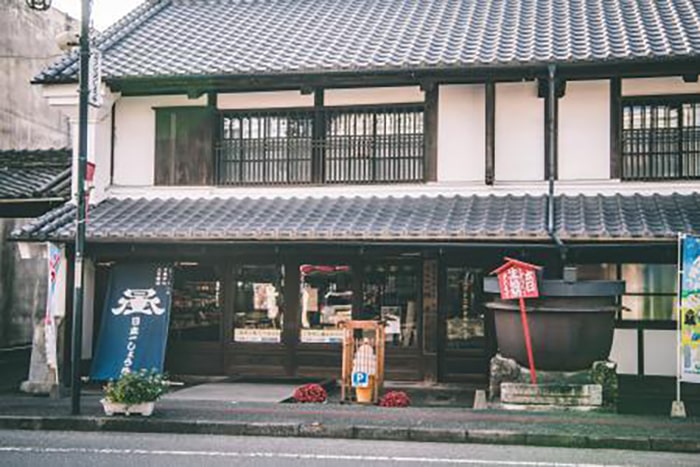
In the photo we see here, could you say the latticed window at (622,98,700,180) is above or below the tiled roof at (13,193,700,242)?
above

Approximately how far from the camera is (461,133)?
1689cm

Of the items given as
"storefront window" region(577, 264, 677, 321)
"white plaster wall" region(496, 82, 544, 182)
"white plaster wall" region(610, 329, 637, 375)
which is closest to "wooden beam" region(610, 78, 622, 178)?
"white plaster wall" region(496, 82, 544, 182)

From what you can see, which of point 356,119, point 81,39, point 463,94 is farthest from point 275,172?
point 81,39

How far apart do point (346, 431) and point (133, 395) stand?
10.6 ft

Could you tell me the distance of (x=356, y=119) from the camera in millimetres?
17500

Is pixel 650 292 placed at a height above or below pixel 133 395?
above

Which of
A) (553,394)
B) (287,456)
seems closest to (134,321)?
(287,456)

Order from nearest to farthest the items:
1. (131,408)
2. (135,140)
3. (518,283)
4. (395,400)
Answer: (131,408)
(518,283)
(395,400)
(135,140)

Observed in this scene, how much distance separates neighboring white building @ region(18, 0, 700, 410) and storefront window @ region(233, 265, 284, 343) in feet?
0.09

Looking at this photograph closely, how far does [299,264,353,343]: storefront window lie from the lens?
57.2 feet

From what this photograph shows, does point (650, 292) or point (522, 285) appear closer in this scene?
point (522, 285)

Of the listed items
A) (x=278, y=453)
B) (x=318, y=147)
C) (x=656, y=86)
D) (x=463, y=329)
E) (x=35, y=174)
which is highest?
(x=656, y=86)

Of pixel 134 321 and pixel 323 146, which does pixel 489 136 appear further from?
pixel 134 321

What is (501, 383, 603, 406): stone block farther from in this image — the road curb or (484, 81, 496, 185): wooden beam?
(484, 81, 496, 185): wooden beam
